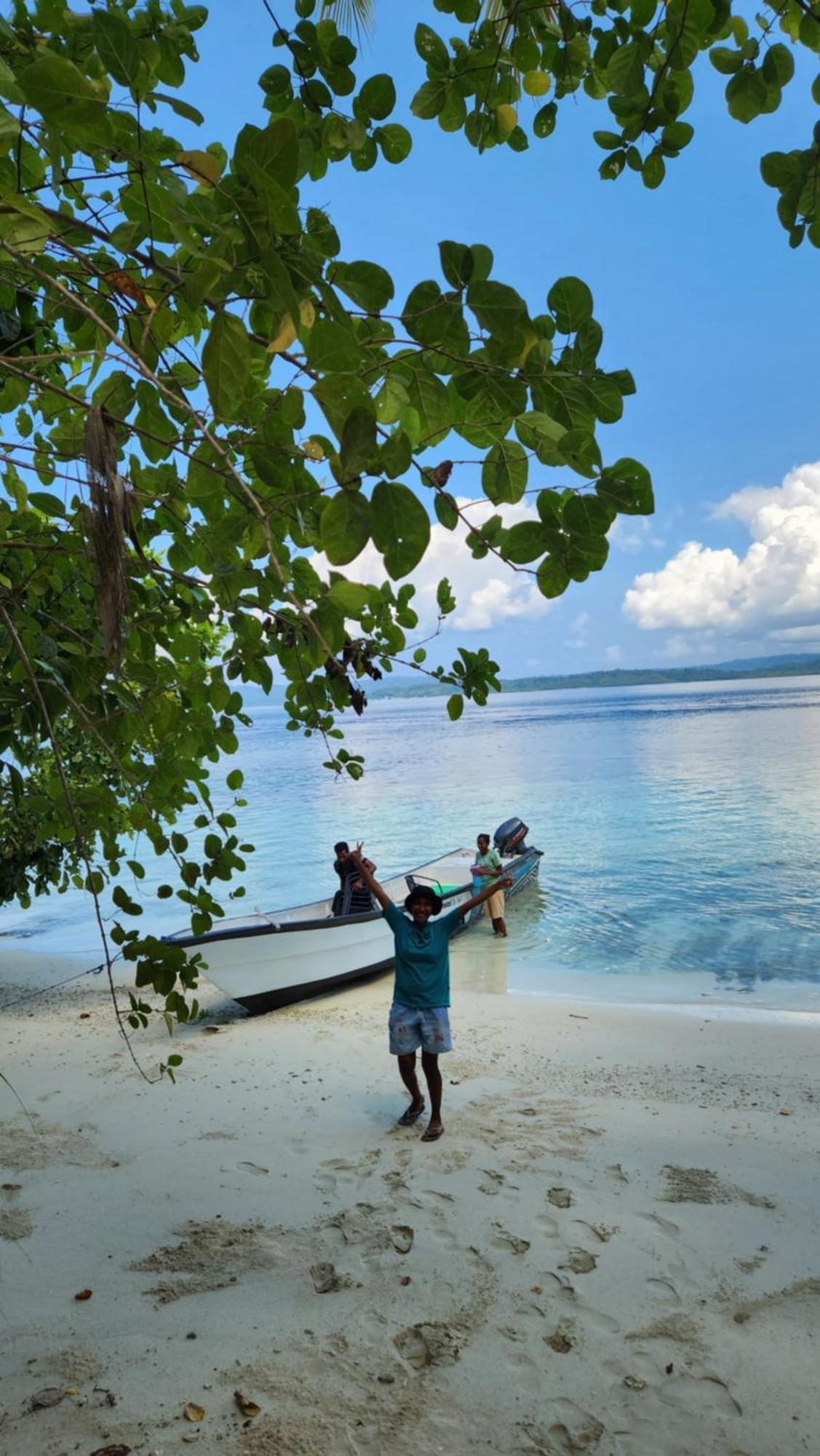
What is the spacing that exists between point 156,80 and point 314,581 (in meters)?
1.37

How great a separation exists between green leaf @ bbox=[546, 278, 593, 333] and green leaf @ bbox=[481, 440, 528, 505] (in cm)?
19

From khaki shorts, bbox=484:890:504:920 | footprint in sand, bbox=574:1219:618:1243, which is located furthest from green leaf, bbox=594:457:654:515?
khaki shorts, bbox=484:890:504:920

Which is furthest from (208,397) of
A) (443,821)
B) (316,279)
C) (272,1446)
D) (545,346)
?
(443,821)

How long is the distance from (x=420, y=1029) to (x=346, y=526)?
4192 millimetres

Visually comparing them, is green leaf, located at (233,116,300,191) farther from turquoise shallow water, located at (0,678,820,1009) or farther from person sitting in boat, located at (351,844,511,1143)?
turquoise shallow water, located at (0,678,820,1009)

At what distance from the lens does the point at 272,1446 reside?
7.97 ft

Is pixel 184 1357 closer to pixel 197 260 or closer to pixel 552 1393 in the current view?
pixel 552 1393

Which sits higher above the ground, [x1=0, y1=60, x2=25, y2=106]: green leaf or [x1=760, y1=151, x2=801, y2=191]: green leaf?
[x1=760, y1=151, x2=801, y2=191]: green leaf

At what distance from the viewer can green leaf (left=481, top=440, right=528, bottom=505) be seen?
1444mm

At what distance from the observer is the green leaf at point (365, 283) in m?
1.32

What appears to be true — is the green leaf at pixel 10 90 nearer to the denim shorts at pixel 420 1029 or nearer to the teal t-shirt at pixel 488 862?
the denim shorts at pixel 420 1029

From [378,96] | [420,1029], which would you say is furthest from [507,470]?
[420,1029]

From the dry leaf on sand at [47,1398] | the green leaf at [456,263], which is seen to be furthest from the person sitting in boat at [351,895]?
the green leaf at [456,263]

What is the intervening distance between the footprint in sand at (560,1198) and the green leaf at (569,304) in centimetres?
365
